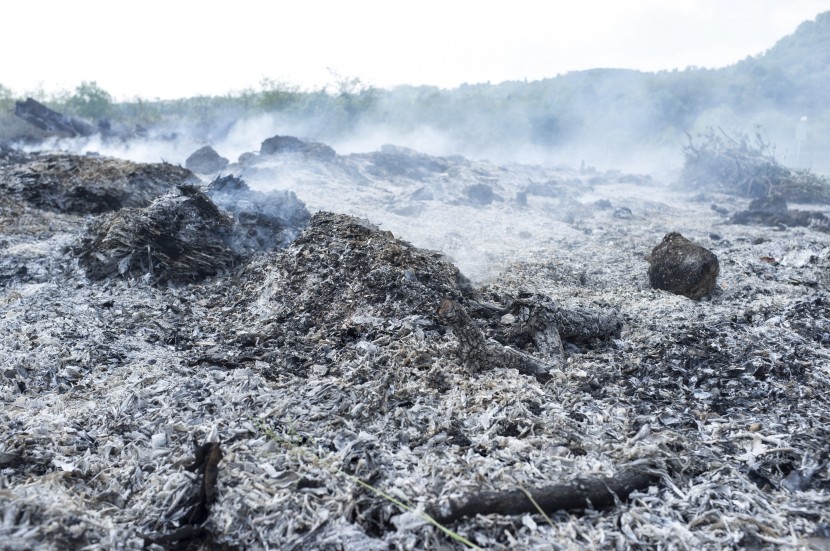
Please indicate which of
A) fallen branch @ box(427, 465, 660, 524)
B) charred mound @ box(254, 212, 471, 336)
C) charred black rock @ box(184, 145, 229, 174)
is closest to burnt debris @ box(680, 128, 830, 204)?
charred mound @ box(254, 212, 471, 336)

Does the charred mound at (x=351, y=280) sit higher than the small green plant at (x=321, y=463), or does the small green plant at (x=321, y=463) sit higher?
the charred mound at (x=351, y=280)

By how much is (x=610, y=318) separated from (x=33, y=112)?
76.5 ft

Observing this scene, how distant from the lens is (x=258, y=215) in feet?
22.7

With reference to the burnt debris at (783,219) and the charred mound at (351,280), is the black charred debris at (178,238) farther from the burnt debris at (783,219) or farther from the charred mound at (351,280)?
the burnt debris at (783,219)

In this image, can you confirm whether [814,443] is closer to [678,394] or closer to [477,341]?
[678,394]

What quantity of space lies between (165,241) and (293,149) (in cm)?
1123

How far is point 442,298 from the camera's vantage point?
3926mm

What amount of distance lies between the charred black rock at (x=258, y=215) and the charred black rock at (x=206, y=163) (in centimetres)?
798

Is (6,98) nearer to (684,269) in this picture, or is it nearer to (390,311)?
(390,311)

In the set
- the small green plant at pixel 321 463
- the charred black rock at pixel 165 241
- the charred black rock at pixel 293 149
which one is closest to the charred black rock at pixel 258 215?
the charred black rock at pixel 165 241

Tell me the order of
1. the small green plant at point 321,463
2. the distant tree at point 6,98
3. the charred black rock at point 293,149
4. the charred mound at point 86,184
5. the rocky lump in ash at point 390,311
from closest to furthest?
the small green plant at point 321,463, the rocky lump in ash at point 390,311, the charred mound at point 86,184, the charred black rock at point 293,149, the distant tree at point 6,98

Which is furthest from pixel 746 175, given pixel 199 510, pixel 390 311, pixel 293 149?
pixel 199 510

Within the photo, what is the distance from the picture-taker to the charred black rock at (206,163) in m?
15.2

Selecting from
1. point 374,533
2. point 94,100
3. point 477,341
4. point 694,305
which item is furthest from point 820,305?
point 94,100
